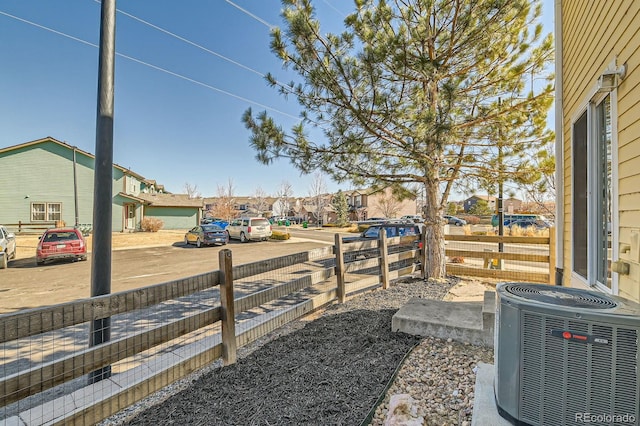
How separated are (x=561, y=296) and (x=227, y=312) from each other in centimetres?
258

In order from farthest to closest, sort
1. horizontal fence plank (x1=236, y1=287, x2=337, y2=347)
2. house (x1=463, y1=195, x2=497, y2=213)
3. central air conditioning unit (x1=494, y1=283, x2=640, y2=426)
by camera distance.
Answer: house (x1=463, y1=195, x2=497, y2=213) < horizontal fence plank (x1=236, y1=287, x2=337, y2=347) < central air conditioning unit (x1=494, y1=283, x2=640, y2=426)

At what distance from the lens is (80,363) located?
1910mm

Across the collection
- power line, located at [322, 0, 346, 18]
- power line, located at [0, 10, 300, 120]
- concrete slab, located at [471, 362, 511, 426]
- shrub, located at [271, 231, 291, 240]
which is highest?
power line, located at [0, 10, 300, 120]

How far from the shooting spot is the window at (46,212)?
20.1 metres

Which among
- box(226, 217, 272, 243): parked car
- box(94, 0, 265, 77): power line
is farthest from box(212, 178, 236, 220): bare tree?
box(94, 0, 265, 77): power line

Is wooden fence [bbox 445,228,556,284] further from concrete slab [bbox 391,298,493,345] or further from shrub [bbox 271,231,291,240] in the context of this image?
shrub [bbox 271,231,291,240]

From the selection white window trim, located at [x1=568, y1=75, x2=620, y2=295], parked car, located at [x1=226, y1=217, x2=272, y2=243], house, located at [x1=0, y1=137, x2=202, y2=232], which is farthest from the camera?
house, located at [x1=0, y1=137, x2=202, y2=232]

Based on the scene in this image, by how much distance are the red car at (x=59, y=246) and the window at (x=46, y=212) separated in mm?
12078

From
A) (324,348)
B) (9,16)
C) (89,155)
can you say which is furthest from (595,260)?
(89,155)

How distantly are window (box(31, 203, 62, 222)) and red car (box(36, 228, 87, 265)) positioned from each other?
12078 mm

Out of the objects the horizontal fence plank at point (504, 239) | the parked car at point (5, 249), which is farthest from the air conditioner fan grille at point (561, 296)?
the parked car at point (5, 249)

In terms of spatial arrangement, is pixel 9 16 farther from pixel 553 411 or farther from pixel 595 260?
pixel 595 260

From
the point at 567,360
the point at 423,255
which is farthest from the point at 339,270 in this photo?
the point at 567,360

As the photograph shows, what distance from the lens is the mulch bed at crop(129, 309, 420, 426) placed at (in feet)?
7.05
